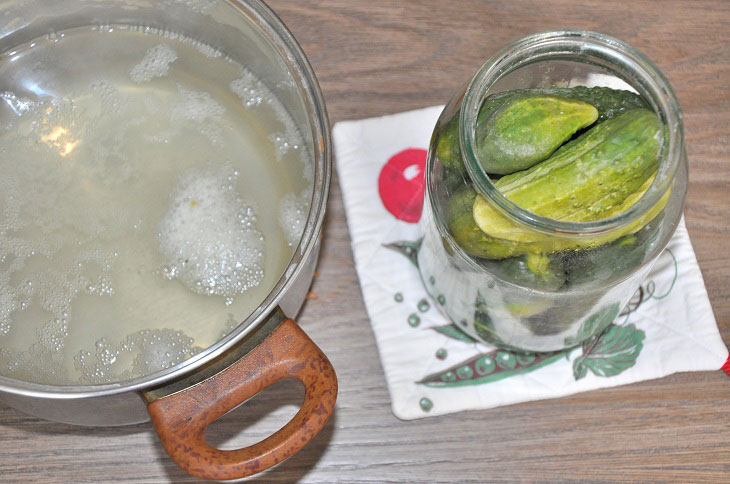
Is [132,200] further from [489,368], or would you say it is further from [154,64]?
[489,368]

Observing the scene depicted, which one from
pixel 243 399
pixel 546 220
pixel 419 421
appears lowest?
pixel 419 421

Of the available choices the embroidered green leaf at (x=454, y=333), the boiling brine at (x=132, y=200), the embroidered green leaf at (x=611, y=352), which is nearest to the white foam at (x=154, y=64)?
the boiling brine at (x=132, y=200)

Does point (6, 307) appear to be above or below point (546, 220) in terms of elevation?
below

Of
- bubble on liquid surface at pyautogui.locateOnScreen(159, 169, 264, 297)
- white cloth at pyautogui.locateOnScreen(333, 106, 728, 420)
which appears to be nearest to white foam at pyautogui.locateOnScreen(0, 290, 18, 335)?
bubble on liquid surface at pyautogui.locateOnScreen(159, 169, 264, 297)

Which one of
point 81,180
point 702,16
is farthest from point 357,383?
point 702,16

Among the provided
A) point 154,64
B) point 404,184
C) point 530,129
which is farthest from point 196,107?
point 530,129

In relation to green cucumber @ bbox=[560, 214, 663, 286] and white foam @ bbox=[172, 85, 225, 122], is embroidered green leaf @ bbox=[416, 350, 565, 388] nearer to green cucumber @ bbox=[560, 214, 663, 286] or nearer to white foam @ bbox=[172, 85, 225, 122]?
green cucumber @ bbox=[560, 214, 663, 286]
